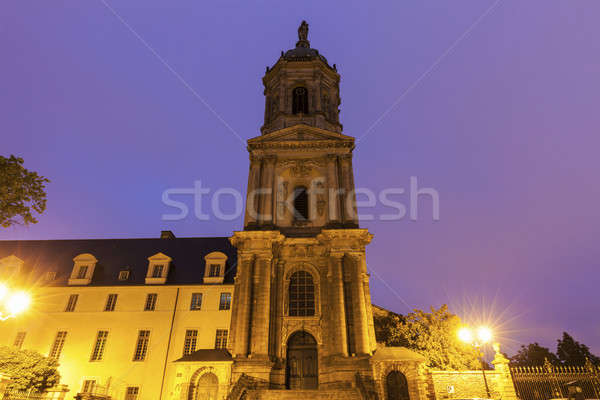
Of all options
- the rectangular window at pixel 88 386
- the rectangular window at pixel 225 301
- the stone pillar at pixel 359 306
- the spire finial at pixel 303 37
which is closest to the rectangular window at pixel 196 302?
the rectangular window at pixel 225 301

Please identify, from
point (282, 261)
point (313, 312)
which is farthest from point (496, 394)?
point (282, 261)

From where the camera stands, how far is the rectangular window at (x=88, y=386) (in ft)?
84.9

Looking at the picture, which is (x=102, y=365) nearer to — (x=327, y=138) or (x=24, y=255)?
(x=24, y=255)

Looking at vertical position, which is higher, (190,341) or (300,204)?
(300,204)

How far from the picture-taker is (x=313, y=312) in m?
24.7

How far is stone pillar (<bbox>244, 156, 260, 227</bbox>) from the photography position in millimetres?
27731

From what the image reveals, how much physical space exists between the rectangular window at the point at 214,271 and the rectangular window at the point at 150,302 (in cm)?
490

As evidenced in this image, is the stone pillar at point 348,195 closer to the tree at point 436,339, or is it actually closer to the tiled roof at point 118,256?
the tree at point 436,339

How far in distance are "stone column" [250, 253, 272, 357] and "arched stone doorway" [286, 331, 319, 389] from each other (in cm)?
207

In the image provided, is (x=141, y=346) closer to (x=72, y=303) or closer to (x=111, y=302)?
(x=111, y=302)

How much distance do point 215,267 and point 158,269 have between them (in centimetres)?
537

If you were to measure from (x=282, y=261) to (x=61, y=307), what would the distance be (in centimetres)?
2011

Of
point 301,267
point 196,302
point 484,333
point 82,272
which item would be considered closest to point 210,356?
point 196,302

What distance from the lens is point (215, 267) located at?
31.5 metres
